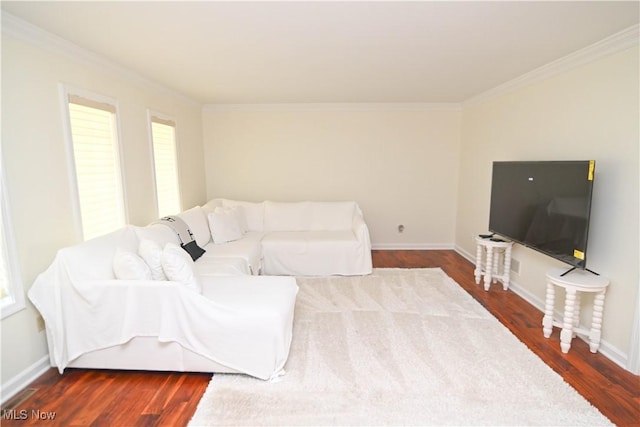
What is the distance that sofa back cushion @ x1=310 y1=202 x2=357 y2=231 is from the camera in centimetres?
502

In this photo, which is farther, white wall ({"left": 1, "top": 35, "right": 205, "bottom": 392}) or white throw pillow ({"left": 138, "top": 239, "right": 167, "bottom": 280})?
white throw pillow ({"left": 138, "top": 239, "right": 167, "bottom": 280})

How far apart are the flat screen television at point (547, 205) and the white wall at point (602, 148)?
23 centimetres

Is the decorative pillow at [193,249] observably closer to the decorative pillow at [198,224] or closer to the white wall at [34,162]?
the decorative pillow at [198,224]

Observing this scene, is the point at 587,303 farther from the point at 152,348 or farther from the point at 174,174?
the point at 174,174

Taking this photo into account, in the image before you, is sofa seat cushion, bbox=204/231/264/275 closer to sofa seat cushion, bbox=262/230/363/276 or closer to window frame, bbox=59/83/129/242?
sofa seat cushion, bbox=262/230/363/276

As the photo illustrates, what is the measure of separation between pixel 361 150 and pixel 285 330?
378 centimetres

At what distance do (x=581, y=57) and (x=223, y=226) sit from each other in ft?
13.1

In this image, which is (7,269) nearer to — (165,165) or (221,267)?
(221,267)

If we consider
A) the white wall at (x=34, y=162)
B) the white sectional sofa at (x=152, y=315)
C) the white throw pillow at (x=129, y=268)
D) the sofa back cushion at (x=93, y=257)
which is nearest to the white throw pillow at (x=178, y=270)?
the white sectional sofa at (x=152, y=315)

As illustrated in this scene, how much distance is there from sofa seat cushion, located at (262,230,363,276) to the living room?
1.43 metres

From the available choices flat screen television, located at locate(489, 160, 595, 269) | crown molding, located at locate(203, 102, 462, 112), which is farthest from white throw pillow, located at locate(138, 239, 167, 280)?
crown molding, located at locate(203, 102, 462, 112)

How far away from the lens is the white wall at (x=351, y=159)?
17.8ft

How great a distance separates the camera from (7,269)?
2.14 metres

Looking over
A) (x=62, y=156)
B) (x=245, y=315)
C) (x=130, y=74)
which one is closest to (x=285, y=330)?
(x=245, y=315)
